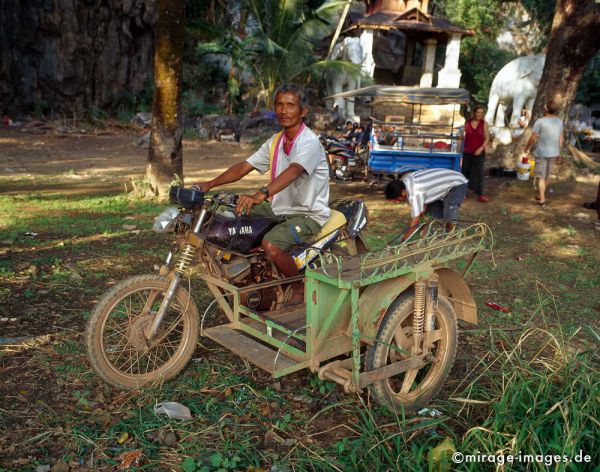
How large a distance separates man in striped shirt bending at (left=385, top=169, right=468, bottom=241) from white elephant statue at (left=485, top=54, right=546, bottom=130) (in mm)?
13974

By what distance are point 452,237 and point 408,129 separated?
27.8ft

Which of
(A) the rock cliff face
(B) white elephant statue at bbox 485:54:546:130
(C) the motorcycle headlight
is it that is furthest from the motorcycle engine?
(A) the rock cliff face

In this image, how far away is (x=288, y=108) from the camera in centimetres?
383

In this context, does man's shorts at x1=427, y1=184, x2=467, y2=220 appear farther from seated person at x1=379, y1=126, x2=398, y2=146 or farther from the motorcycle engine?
seated person at x1=379, y1=126, x2=398, y2=146

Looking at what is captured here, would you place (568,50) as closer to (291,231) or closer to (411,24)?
(291,231)

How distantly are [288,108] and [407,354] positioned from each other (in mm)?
1746

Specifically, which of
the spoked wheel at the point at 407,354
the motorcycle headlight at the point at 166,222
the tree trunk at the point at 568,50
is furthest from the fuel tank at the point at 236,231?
the tree trunk at the point at 568,50

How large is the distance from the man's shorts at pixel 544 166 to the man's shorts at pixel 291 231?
7490 mm

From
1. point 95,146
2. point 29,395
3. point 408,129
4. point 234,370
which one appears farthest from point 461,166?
point 95,146

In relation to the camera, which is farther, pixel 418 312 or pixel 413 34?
pixel 413 34

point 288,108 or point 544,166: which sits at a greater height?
point 288,108

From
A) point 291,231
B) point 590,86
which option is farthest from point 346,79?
point 291,231

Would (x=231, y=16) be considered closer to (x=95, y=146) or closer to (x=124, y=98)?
(x=124, y=98)

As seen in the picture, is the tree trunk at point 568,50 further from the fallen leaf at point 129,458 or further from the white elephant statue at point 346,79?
the fallen leaf at point 129,458
